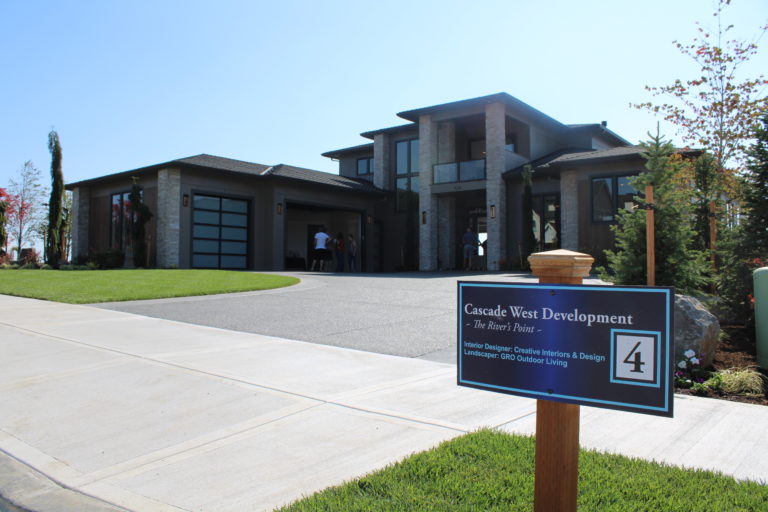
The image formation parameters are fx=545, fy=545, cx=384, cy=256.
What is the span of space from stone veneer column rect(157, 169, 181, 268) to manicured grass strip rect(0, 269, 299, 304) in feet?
16.2

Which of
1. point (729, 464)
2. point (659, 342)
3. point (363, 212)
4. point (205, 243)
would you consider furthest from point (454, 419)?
point (363, 212)

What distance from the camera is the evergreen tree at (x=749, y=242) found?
7004mm

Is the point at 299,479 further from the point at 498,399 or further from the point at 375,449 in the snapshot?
the point at 498,399

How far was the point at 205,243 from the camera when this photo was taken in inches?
880

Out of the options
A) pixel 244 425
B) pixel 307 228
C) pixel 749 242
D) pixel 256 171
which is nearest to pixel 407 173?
pixel 256 171

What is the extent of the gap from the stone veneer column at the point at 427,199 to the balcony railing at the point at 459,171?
1.33 ft

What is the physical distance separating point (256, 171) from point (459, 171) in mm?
8886

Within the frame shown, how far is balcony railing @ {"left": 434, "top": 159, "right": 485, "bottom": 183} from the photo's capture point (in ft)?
76.9

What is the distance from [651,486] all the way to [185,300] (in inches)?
401

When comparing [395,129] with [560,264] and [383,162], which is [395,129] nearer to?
[383,162]

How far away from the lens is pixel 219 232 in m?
22.7

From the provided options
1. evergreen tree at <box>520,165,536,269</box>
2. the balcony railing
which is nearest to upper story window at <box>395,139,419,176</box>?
the balcony railing

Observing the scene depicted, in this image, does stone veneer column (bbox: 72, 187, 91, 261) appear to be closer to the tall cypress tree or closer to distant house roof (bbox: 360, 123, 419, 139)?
the tall cypress tree

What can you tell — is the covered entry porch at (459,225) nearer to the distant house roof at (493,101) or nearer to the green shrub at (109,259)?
the distant house roof at (493,101)
